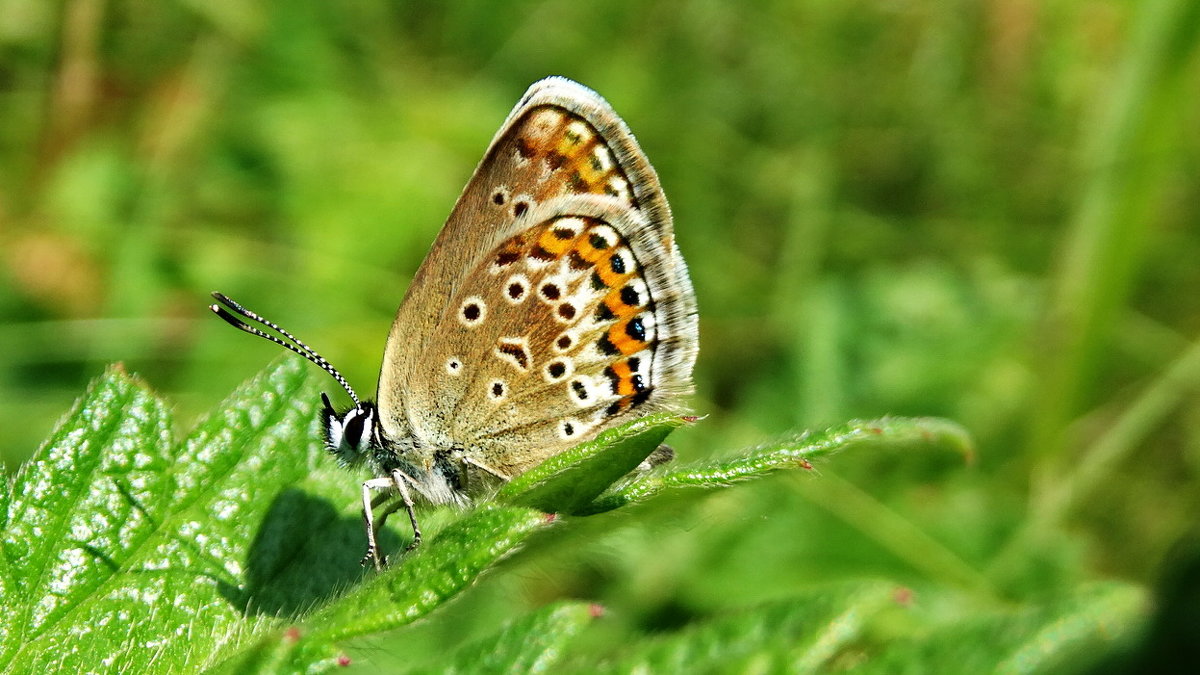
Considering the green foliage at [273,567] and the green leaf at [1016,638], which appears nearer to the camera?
the green foliage at [273,567]

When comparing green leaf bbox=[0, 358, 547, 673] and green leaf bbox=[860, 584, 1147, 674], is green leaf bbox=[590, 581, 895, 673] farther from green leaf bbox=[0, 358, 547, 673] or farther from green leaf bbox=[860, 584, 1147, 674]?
green leaf bbox=[0, 358, 547, 673]

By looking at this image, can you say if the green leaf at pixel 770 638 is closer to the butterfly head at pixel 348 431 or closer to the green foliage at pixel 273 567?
the green foliage at pixel 273 567

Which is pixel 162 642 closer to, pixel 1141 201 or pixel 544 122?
pixel 544 122

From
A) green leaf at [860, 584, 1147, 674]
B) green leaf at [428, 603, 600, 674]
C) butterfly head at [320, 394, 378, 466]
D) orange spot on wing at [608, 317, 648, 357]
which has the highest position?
orange spot on wing at [608, 317, 648, 357]

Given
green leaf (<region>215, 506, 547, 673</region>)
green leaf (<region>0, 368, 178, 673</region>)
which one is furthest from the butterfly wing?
green leaf (<region>215, 506, 547, 673</region>)

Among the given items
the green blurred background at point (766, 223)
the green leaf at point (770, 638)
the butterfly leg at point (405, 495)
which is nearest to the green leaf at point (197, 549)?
the butterfly leg at point (405, 495)

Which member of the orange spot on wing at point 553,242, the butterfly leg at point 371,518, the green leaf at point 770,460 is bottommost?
the butterfly leg at point 371,518

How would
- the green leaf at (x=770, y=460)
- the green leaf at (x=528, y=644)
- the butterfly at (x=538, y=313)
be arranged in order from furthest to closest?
the butterfly at (x=538, y=313) → the green leaf at (x=770, y=460) → the green leaf at (x=528, y=644)
